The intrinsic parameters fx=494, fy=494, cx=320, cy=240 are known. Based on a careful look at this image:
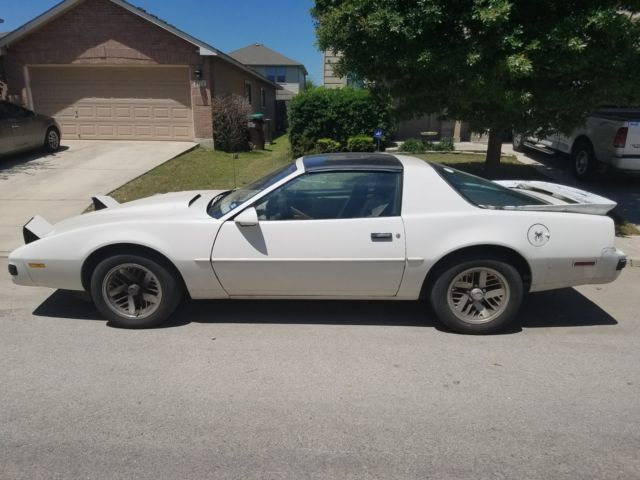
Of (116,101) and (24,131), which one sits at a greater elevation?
(116,101)

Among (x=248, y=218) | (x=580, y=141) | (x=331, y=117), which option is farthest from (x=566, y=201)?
(x=331, y=117)

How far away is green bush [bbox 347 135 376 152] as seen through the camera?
13656mm

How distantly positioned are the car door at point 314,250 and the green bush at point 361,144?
9.86 metres

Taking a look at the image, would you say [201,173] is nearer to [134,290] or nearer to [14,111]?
[14,111]

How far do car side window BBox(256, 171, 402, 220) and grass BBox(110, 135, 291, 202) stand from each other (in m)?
4.37

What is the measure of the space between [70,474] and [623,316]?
4.51 metres

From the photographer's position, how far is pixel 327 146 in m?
13.5

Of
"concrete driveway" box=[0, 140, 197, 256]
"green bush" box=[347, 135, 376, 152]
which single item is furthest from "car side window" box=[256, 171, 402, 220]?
"green bush" box=[347, 135, 376, 152]

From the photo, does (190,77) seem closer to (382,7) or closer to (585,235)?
(382,7)

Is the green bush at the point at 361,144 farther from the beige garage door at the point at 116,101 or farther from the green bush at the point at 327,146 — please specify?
the beige garage door at the point at 116,101

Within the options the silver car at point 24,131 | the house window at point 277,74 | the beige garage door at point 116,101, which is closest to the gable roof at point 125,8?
the beige garage door at point 116,101

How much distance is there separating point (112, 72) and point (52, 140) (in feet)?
11.0

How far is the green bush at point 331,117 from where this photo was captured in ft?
46.2

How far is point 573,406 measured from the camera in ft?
9.99
